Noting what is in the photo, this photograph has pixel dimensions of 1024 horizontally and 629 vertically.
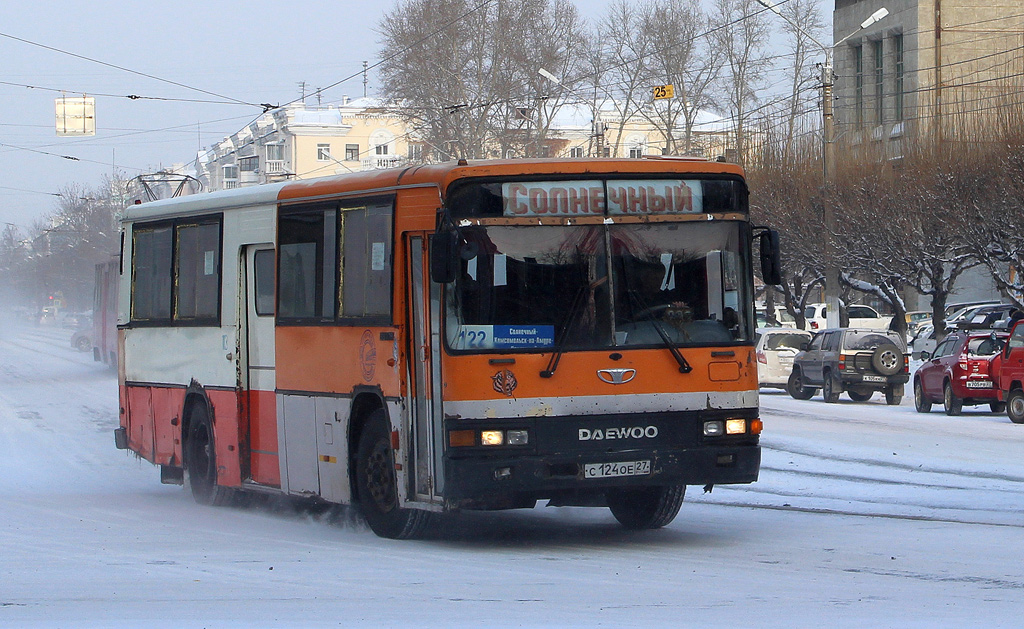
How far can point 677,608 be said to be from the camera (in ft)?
24.5

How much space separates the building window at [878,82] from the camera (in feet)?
203

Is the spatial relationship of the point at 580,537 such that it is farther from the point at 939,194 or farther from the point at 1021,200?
the point at 939,194

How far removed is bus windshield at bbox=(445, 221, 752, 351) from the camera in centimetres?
955

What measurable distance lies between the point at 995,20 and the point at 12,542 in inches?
2253

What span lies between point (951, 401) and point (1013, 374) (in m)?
2.66

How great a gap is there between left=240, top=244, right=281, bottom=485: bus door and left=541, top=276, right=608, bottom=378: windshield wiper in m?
3.35

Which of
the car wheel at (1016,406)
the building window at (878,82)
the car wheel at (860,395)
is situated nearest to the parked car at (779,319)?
the building window at (878,82)

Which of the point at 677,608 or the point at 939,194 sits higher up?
the point at 939,194

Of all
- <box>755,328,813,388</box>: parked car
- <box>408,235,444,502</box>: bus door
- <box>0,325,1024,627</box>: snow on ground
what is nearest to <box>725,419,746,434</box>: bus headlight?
<box>0,325,1024,627</box>: snow on ground

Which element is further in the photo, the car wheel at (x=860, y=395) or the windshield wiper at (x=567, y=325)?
the car wheel at (x=860, y=395)

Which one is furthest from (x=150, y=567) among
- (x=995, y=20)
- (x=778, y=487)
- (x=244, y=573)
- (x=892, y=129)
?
(x=995, y=20)

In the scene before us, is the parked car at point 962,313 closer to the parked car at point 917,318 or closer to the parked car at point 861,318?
the parked car at point 917,318

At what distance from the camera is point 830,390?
101 ft

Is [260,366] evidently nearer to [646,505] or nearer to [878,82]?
[646,505]
